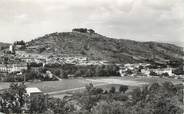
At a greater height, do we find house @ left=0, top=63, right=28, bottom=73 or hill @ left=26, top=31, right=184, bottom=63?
hill @ left=26, top=31, right=184, bottom=63

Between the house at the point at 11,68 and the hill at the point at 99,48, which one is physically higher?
the hill at the point at 99,48

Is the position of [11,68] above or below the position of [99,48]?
below

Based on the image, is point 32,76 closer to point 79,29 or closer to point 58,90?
point 58,90

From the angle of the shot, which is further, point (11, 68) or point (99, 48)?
point (99, 48)

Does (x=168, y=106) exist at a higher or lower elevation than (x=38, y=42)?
lower

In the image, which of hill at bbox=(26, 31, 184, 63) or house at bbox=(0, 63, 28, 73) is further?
hill at bbox=(26, 31, 184, 63)

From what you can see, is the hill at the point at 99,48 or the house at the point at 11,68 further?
the hill at the point at 99,48

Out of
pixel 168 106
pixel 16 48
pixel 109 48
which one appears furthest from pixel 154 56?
pixel 168 106

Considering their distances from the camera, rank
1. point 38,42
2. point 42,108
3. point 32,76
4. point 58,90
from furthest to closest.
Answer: point 38,42, point 32,76, point 58,90, point 42,108
